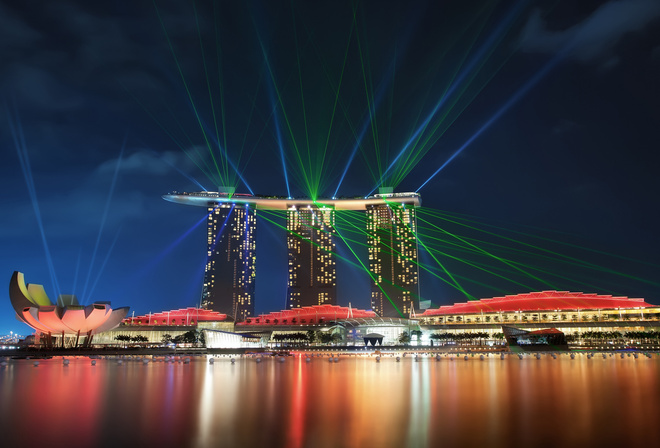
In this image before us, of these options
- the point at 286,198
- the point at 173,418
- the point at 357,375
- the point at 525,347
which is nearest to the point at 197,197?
the point at 286,198

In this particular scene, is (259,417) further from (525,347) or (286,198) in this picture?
(286,198)

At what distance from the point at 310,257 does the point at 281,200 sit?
18.2m

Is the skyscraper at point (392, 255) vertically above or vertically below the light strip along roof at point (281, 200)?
below

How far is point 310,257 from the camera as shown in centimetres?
14825

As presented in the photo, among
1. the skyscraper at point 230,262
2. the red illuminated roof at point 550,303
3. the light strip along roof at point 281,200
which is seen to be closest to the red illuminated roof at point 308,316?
the red illuminated roof at point 550,303

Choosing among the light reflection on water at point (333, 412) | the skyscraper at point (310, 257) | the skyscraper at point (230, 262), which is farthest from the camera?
the skyscraper at point (310, 257)

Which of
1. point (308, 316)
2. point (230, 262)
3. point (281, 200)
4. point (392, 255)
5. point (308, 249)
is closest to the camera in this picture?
point (308, 316)

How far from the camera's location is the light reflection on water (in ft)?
34.8

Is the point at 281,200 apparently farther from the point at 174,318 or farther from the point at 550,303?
the point at 550,303

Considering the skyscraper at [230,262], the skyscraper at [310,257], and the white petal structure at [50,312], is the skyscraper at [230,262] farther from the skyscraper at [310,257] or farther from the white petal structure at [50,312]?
the white petal structure at [50,312]

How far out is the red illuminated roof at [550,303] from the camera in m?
84.6

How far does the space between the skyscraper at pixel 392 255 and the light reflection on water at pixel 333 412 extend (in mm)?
120188

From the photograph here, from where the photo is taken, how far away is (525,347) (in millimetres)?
58344

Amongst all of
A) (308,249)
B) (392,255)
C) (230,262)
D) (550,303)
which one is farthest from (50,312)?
(392,255)
